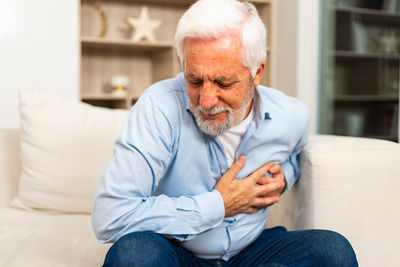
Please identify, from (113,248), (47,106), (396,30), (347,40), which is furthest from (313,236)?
(347,40)

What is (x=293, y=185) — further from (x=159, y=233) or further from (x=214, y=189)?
(x=159, y=233)

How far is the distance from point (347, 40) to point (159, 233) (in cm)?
220

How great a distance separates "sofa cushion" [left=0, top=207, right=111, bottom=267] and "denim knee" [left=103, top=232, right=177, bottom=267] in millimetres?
260

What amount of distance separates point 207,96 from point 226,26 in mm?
149

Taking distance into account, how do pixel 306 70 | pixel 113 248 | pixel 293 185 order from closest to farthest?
pixel 113 248 → pixel 293 185 → pixel 306 70

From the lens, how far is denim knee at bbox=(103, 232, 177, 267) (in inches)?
34.9

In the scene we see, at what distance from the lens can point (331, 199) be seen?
1.20 metres

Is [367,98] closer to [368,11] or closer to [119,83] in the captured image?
[368,11]

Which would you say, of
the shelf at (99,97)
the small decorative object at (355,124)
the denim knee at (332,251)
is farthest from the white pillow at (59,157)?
the small decorative object at (355,124)

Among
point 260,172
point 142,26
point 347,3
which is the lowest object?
point 260,172

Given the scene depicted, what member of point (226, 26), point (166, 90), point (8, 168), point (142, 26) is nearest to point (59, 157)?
point (8, 168)

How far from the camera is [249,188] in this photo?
109 centimetres

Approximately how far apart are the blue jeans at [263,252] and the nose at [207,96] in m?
0.29

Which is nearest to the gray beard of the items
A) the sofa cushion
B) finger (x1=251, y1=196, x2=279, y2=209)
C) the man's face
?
the man's face
